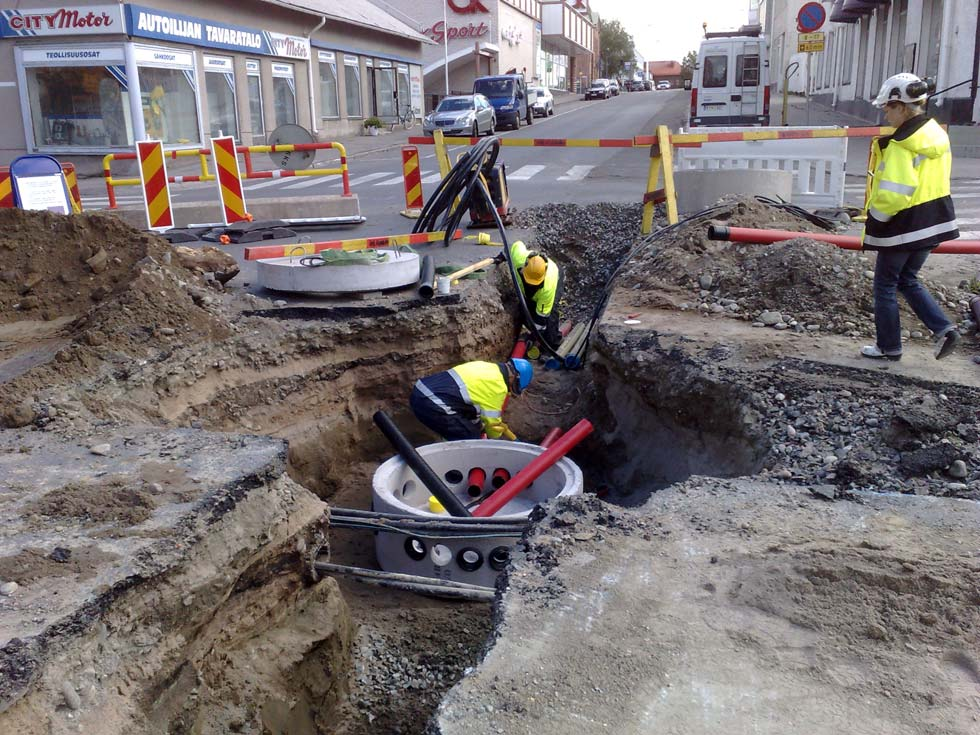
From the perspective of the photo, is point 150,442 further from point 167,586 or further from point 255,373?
point 255,373

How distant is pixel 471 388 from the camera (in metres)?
6.73

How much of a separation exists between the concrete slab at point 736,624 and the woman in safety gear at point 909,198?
1942 mm

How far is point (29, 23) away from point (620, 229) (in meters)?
16.8

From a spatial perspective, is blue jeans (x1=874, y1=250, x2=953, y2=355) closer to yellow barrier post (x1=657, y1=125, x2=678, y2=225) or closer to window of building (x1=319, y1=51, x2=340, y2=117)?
yellow barrier post (x1=657, y1=125, x2=678, y2=225)

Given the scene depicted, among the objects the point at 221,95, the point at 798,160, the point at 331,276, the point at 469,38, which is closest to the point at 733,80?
the point at 798,160

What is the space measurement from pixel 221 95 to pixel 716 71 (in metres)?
13.7

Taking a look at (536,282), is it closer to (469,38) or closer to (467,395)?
(467,395)

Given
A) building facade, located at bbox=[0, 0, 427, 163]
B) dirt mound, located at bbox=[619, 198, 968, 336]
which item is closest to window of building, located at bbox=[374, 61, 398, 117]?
building facade, located at bbox=[0, 0, 427, 163]

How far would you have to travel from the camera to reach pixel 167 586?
10.8ft

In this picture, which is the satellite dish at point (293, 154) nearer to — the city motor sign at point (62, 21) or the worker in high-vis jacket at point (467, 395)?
the worker in high-vis jacket at point (467, 395)

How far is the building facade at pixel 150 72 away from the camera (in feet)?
66.2

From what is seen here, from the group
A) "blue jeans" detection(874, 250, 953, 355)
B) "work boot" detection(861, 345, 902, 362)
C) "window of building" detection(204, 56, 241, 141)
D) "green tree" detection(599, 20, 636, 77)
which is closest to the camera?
"blue jeans" detection(874, 250, 953, 355)

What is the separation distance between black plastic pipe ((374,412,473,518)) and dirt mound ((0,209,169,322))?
7.39 ft

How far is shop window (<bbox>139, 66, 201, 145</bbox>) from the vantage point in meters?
21.0
